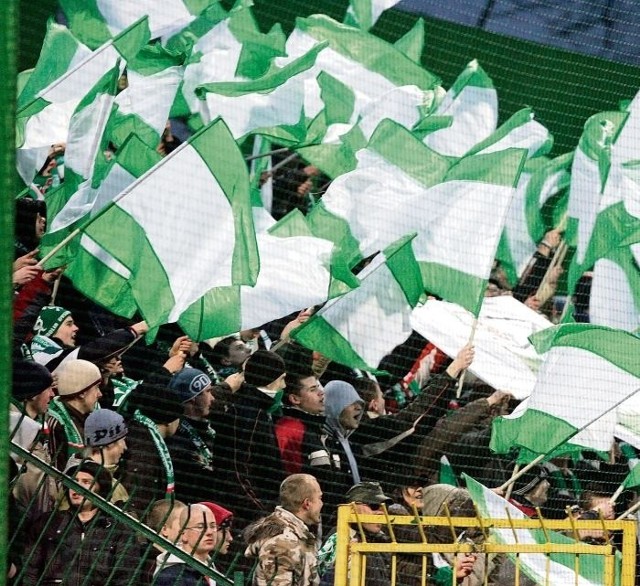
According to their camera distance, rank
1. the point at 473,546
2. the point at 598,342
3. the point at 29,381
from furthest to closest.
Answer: the point at 598,342 < the point at 29,381 < the point at 473,546

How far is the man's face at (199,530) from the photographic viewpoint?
4.97 metres

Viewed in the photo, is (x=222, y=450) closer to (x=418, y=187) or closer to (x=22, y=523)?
(x=22, y=523)

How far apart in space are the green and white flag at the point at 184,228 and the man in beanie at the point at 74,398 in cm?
66

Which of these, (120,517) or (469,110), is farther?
(469,110)

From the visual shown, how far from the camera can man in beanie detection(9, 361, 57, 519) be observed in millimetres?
4770

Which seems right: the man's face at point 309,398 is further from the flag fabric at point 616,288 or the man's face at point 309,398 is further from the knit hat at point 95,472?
the flag fabric at point 616,288

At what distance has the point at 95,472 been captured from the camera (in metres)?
4.82

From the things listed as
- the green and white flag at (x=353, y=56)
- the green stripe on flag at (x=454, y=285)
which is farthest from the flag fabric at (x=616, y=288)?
the green and white flag at (x=353, y=56)

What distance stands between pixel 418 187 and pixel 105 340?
1940 mm

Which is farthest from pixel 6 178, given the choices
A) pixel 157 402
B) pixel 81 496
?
pixel 157 402

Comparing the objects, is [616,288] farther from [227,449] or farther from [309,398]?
[227,449]

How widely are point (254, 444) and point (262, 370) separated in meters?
0.31

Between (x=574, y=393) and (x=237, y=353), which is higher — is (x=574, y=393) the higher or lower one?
the lower one

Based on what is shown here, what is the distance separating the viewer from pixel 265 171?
25.6 feet
